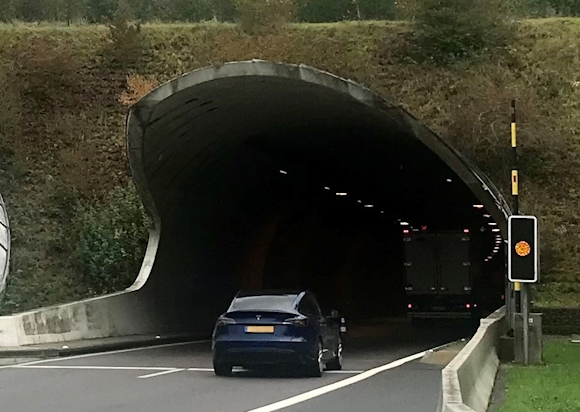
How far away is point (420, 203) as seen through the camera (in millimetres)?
50719

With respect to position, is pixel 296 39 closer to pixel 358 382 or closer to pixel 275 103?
pixel 275 103

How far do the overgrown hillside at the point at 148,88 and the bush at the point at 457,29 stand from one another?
0.62 meters

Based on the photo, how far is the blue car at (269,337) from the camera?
1823 centimetres

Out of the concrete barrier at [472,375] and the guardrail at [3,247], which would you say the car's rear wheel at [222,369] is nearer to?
the concrete barrier at [472,375]

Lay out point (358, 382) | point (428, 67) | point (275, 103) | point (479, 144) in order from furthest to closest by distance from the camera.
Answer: point (428, 67) < point (479, 144) < point (275, 103) < point (358, 382)

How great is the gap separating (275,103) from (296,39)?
19859 mm

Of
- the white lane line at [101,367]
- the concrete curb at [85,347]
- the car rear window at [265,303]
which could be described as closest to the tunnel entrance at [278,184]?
the concrete curb at [85,347]

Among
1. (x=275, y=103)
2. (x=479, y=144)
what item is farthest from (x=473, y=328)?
(x=275, y=103)

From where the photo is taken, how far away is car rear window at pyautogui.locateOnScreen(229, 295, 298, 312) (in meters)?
18.7

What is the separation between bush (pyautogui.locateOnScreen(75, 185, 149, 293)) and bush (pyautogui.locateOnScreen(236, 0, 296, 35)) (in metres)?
15.2

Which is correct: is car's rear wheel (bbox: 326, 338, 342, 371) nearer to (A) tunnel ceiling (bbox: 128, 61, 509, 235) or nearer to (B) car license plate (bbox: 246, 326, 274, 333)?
(B) car license plate (bbox: 246, 326, 274, 333)

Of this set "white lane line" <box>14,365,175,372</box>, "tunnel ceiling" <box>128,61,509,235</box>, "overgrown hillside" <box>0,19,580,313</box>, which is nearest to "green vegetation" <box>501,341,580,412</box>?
"tunnel ceiling" <box>128,61,509,235</box>

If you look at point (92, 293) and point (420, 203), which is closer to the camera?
point (92, 293)

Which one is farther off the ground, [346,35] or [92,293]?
[346,35]
